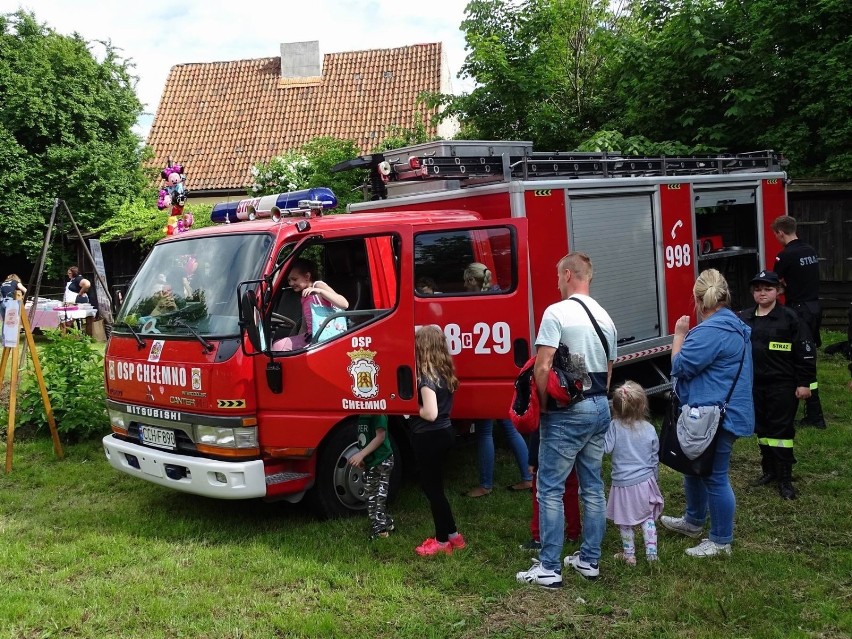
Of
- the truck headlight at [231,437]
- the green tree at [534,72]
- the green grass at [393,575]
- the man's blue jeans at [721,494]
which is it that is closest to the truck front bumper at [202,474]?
the truck headlight at [231,437]

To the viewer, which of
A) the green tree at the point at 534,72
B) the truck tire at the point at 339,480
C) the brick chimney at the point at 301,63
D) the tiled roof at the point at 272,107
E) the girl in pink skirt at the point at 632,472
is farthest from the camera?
the brick chimney at the point at 301,63

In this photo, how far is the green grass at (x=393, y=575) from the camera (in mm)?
4258

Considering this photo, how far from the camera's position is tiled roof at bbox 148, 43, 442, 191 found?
24.2 meters

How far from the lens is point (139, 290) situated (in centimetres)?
623

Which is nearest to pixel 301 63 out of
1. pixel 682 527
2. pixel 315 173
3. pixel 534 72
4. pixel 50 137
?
pixel 50 137

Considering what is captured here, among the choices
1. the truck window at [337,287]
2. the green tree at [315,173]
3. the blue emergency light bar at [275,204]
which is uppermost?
the green tree at [315,173]

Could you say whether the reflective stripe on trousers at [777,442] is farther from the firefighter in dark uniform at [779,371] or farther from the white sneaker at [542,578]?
the white sneaker at [542,578]

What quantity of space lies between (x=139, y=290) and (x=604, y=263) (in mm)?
3935

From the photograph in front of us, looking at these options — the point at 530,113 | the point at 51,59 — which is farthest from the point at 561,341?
the point at 51,59

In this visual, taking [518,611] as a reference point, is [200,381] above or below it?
above

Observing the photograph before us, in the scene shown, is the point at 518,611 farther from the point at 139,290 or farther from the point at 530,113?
the point at 530,113

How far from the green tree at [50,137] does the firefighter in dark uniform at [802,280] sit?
729 inches

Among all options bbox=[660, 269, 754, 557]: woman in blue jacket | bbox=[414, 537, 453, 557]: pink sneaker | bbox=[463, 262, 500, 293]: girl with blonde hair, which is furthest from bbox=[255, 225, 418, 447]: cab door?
bbox=[660, 269, 754, 557]: woman in blue jacket

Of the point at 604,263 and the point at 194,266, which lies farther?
the point at 604,263
